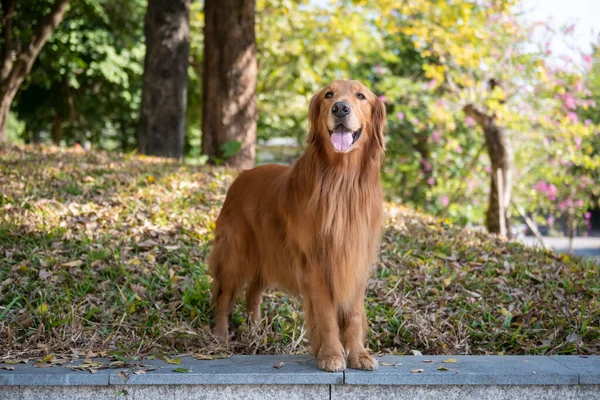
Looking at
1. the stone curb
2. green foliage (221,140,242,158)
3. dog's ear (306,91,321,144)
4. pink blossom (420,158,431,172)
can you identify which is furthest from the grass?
pink blossom (420,158,431,172)

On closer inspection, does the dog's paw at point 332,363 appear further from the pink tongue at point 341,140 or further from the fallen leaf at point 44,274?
the fallen leaf at point 44,274

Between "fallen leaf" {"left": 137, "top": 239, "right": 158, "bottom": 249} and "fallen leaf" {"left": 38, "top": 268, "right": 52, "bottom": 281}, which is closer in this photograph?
"fallen leaf" {"left": 38, "top": 268, "right": 52, "bottom": 281}

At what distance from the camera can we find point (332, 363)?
12.0 ft

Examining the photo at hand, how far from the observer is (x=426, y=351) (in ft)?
15.6

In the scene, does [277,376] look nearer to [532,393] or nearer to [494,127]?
[532,393]

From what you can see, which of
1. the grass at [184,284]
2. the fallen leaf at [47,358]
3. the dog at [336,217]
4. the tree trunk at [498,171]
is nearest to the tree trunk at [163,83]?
the grass at [184,284]

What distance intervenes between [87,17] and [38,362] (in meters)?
13.5

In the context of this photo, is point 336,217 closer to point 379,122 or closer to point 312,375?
point 379,122

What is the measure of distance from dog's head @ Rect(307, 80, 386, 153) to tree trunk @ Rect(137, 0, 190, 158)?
620 centimetres

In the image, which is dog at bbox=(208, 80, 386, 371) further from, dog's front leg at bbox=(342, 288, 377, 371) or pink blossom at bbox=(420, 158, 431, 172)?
pink blossom at bbox=(420, 158, 431, 172)

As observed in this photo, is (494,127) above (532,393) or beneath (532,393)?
above

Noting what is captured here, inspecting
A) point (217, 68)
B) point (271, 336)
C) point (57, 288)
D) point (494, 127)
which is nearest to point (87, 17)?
point (217, 68)

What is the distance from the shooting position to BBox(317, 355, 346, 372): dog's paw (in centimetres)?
364

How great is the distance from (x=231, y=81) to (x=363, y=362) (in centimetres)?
602
